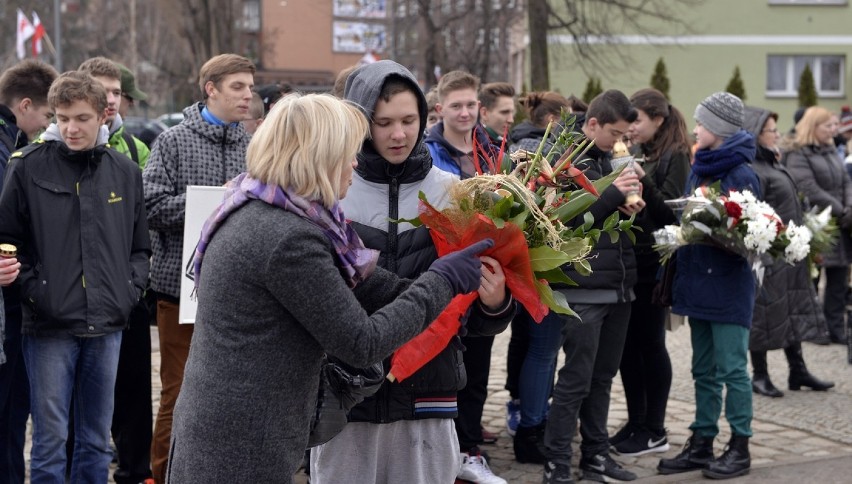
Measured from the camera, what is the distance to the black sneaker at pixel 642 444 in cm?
680

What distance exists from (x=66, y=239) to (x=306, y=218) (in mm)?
2273

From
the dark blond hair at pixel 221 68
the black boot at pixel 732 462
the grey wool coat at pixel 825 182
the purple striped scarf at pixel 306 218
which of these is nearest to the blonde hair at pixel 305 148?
the purple striped scarf at pixel 306 218

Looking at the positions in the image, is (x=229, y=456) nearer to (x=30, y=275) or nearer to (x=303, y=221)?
(x=303, y=221)

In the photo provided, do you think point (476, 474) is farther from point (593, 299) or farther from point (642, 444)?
point (642, 444)

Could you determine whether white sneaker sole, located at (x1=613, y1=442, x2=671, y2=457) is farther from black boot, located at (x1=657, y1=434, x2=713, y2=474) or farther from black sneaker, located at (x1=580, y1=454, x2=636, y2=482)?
black sneaker, located at (x1=580, y1=454, x2=636, y2=482)

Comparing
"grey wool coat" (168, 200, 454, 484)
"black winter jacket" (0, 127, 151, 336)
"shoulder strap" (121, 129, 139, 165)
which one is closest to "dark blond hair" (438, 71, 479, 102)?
"shoulder strap" (121, 129, 139, 165)

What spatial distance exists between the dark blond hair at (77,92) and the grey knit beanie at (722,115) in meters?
3.52

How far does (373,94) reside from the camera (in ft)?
12.0

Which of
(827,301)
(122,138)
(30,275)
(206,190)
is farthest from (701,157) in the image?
(827,301)

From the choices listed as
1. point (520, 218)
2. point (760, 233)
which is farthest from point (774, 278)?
point (520, 218)

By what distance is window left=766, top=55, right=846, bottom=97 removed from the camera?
125 feet

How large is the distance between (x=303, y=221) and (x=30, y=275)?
92.3 inches

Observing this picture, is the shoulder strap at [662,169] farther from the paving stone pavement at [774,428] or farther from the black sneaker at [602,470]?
the black sneaker at [602,470]

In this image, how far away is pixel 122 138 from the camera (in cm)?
629
